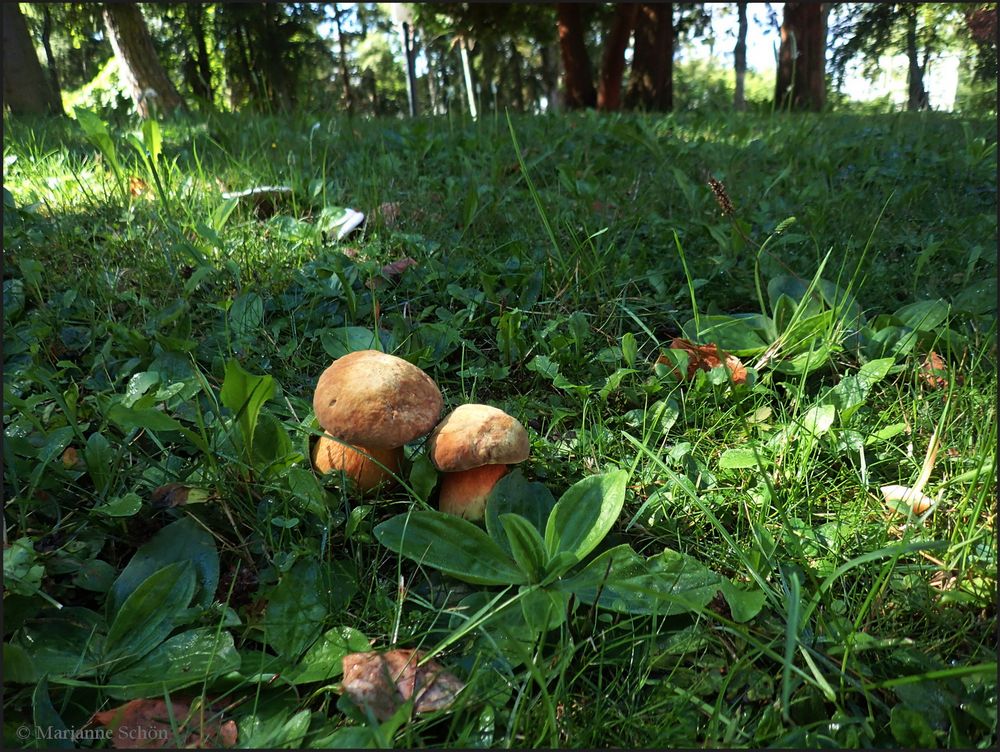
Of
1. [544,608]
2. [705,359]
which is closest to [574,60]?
[705,359]

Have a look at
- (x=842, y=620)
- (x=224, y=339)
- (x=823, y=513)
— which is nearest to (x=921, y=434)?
(x=823, y=513)

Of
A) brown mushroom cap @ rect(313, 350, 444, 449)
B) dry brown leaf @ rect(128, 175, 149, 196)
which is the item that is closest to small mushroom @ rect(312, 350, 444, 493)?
brown mushroom cap @ rect(313, 350, 444, 449)

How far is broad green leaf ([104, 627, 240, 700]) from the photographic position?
3.41 feet

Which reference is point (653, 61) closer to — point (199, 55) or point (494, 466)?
point (494, 466)

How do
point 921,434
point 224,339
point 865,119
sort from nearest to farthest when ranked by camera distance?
point 921,434, point 224,339, point 865,119

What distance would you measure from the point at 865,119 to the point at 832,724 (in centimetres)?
538

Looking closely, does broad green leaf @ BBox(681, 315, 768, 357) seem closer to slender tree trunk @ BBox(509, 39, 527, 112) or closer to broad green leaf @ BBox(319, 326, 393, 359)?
broad green leaf @ BBox(319, 326, 393, 359)

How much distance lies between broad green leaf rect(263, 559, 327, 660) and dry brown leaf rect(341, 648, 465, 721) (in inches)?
4.5

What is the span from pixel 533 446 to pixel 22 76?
896 cm

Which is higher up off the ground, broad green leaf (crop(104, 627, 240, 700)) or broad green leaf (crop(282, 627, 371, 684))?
broad green leaf (crop(104, 627, 240, 700))

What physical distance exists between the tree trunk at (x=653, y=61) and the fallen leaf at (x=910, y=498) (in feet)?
29.6

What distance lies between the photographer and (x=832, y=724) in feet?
3.20

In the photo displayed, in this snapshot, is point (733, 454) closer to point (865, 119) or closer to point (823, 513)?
point (823, 513)

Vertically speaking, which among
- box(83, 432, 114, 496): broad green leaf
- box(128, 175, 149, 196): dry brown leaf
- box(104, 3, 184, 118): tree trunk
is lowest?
box(83, 432, 114, 496): broad green leaf
